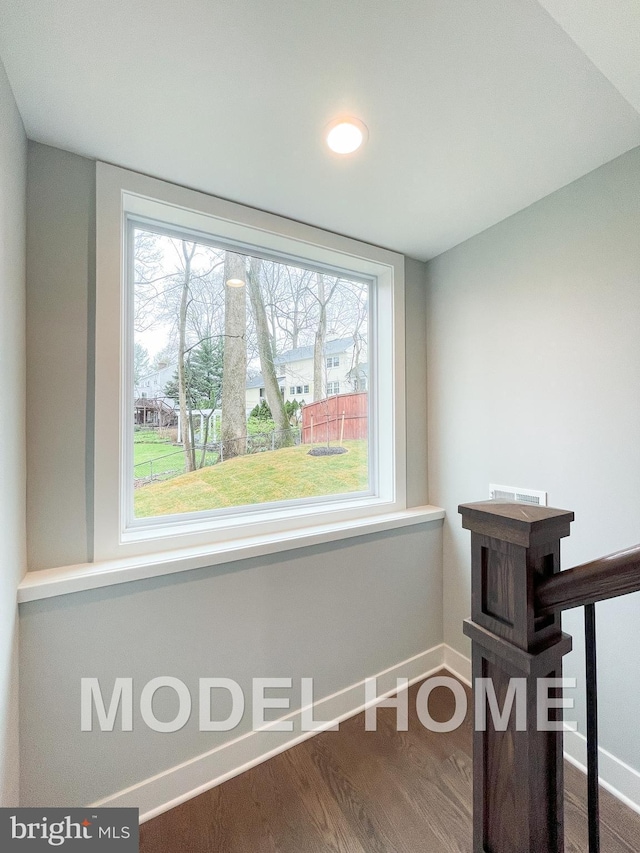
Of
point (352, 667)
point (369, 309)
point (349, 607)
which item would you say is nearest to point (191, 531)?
point (349, 607)

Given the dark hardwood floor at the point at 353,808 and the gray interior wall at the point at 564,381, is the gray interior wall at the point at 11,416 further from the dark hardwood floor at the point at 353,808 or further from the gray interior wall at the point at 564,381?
the gray interior wall at the point at 564,381

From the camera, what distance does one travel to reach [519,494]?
1787 millimetres

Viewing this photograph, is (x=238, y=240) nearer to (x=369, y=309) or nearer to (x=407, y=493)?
(x=369, y=309)

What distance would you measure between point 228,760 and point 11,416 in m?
1.55

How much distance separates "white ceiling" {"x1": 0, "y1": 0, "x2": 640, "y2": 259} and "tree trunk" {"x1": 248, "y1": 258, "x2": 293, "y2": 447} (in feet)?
1.27

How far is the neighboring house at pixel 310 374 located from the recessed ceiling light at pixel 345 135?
940 mm

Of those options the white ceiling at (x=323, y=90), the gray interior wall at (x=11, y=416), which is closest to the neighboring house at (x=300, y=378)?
the gray interior wall at (x=11, y=416)

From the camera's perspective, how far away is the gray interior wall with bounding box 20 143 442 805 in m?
1.22

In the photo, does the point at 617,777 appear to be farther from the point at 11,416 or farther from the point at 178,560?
the point at 11,416

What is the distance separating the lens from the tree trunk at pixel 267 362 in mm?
1910

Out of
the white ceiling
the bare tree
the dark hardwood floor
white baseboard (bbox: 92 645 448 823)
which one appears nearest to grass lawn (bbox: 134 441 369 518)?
the bare tree

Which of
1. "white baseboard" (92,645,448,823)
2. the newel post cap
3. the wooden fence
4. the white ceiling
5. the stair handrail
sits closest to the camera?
the stair handrail

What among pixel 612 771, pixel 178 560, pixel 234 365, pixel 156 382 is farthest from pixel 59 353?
pixel 612 771

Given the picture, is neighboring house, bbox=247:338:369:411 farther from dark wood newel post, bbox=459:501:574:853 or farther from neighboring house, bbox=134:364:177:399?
dark wood newel post, bbox=459:501:574:853
